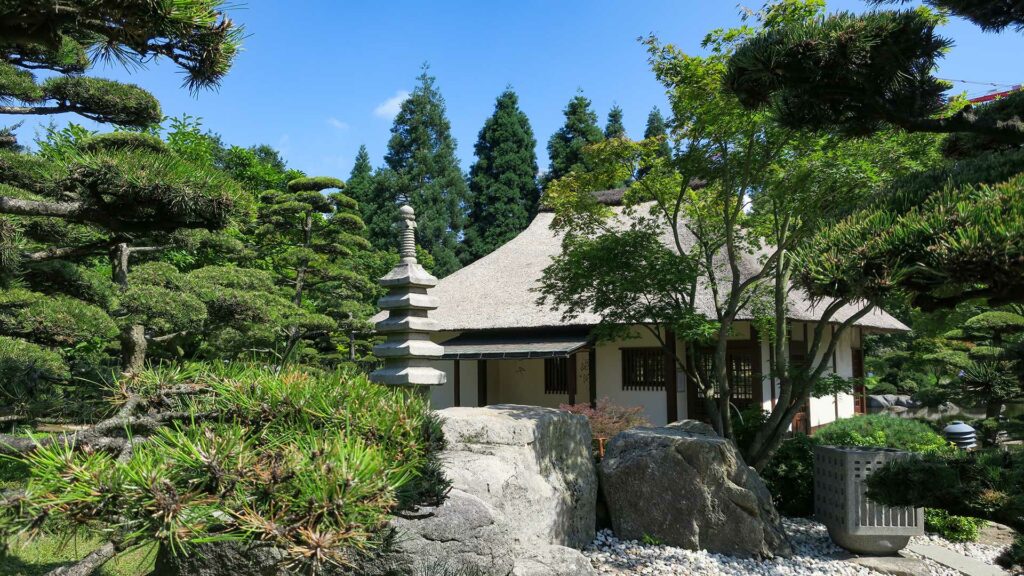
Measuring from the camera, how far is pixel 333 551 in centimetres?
167

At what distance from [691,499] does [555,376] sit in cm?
1063

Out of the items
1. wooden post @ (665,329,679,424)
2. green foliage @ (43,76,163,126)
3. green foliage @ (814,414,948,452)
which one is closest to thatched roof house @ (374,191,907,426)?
wooden post @ (665,329,679,424)

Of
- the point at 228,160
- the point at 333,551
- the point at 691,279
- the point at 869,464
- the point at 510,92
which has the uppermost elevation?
the point at 510,92

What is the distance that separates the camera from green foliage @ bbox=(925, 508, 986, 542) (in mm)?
7371

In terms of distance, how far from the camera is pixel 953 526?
24.5 feet

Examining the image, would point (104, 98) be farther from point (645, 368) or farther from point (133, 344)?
point (645, 368)

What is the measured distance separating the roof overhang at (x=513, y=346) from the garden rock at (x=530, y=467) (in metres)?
6.86

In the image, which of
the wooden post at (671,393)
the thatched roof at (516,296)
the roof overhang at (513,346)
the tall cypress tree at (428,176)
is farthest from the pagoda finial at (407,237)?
the tall cypress tree at (428,176)

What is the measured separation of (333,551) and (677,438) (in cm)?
511

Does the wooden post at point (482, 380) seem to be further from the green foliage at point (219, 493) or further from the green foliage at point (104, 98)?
the green foliage at point (219, 493)

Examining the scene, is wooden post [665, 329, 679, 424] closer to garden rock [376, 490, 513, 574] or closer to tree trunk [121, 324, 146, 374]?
tree trunk [121, 324, 146, 374]

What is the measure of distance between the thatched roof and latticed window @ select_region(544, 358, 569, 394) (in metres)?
1.93

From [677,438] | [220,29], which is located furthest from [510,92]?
[220,29]

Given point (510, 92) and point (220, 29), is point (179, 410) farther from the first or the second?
point (510, 92)
